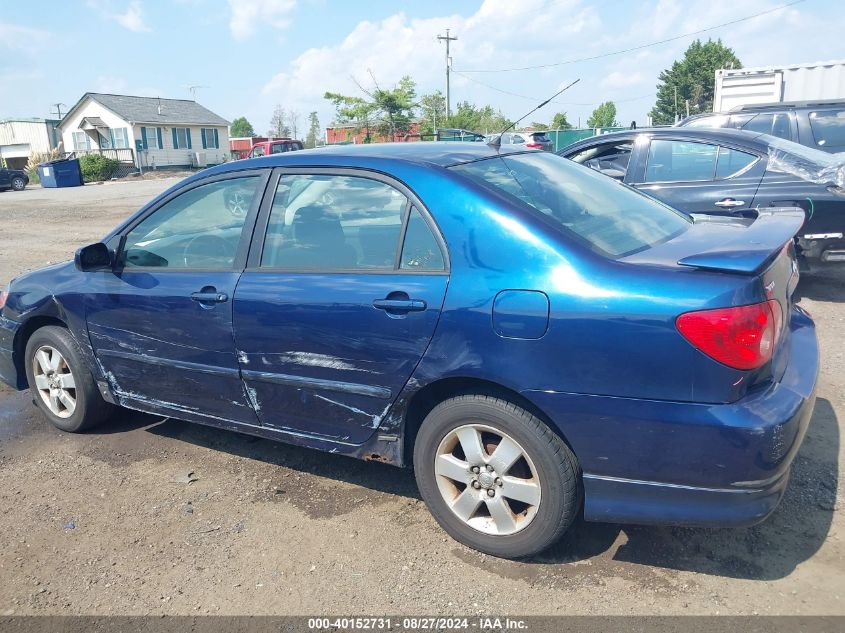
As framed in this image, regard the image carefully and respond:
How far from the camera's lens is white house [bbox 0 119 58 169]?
5362 cm

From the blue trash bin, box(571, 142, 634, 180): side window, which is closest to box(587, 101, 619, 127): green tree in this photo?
the blue trash bin

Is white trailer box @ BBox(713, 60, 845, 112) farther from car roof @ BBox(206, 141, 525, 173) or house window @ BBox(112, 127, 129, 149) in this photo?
house window @ BBox(112, 127, 129, 149)

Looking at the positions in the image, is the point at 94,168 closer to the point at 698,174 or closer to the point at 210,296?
the point at 698,174

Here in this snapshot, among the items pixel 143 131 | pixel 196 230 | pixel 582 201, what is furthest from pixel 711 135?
pixel 143 131

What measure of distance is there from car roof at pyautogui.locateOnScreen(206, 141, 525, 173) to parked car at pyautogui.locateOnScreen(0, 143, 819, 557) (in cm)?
2

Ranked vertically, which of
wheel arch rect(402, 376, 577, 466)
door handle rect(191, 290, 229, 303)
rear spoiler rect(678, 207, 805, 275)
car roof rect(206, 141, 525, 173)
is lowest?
wheel arch rect(402, 376, 577, 466)

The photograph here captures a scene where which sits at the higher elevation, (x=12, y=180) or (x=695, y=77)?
(x=695, y=77)

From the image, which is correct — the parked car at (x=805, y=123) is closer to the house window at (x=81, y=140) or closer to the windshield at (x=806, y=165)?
the windshield at (x=806, y=165)

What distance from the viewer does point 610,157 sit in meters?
7.41

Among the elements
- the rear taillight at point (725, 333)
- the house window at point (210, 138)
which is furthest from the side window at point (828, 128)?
the house window at point (210, 138)

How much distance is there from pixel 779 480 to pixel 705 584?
0.54 metres

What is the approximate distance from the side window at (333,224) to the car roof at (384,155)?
90mm

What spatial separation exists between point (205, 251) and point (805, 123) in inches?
323

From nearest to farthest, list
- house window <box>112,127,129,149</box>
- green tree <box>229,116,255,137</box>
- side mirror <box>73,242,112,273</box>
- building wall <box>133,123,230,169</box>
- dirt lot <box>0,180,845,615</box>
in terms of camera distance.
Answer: dirt lot <box>0,180,845,615</box>
side mirror <box>73,242,112,273</box>
building wall <box>133,123,230,169</box>
house window <box>112,127,129,149</box>
green tree <box>229,116,255,137</box>
